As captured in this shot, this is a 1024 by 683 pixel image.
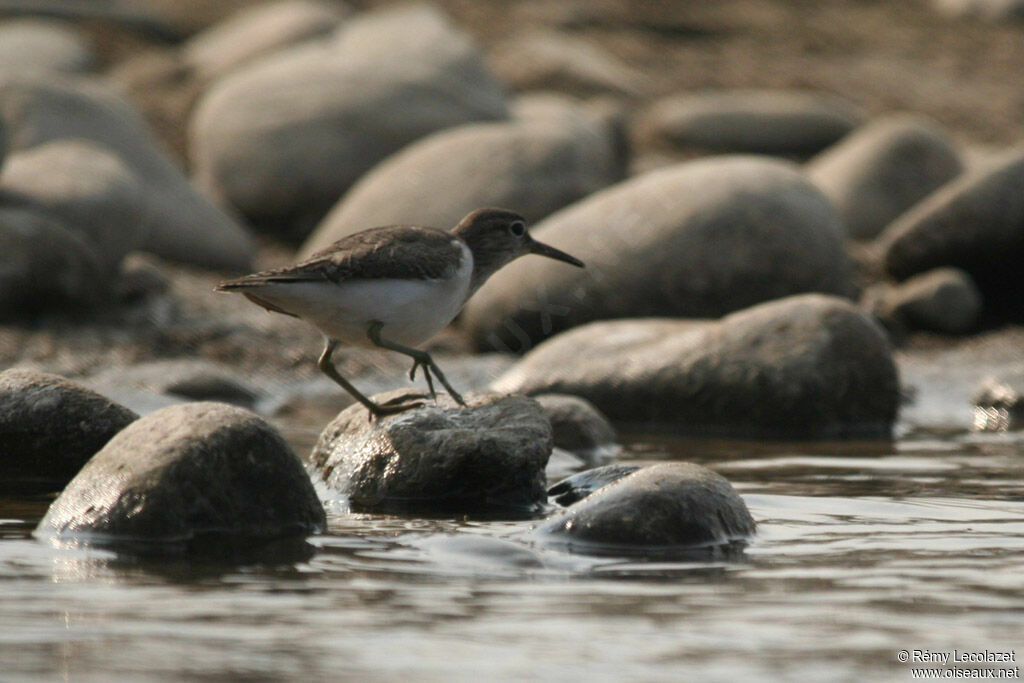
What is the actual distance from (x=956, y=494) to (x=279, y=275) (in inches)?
119

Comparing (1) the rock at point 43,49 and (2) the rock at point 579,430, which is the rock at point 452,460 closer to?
(2) the rock at point 579,430

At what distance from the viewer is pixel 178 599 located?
479 centimetres

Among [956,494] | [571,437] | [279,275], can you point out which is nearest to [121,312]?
[571,437]

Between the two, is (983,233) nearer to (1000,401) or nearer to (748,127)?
(1000,401)

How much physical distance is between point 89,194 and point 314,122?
3.54 meters

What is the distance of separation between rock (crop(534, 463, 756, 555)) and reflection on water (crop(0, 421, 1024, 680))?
151mm

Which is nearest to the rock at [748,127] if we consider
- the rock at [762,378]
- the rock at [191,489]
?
the rock at [762,378]

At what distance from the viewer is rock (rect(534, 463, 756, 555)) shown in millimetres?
5637

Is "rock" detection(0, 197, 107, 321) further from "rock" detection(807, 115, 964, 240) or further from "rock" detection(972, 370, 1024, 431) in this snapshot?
A: "rock" detection(807, 115, 964, 240)

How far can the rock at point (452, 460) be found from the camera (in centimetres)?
654

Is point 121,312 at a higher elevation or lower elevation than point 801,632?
higher

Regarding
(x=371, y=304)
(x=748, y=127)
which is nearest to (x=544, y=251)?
(x=371, y=304)

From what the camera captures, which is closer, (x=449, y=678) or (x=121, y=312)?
(x=449, y=678)

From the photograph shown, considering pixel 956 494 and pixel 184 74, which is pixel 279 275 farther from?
pixel 184 74
